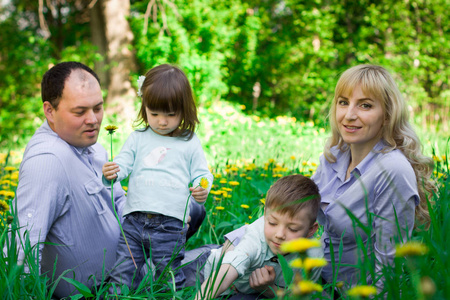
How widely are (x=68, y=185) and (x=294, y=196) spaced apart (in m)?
1.06

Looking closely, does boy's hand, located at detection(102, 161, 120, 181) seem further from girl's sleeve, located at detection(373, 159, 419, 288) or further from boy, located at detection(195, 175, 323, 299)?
girl's sleeve, located at detection(373, 159, 419, 288)

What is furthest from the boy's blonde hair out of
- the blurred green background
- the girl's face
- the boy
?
the blurred green background

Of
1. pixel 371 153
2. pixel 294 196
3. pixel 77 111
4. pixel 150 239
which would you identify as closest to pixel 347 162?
pixel 371 153

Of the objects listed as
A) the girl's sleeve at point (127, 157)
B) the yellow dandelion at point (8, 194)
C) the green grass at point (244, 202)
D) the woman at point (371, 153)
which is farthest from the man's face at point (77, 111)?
the woman at point (371, 153)

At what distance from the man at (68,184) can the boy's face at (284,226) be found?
Answer: 0.79 metres

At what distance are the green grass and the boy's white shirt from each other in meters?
0.23

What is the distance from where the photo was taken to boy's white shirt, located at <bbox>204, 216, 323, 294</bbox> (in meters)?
1.80

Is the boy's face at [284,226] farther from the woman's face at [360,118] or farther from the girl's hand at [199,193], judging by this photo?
the woman's face at [360,118]

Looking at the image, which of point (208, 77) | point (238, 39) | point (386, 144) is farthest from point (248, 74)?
point (386, 144)

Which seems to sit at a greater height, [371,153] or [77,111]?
[77,111]

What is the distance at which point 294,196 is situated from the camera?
1849mm

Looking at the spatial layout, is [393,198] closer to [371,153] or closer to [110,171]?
[371,153]

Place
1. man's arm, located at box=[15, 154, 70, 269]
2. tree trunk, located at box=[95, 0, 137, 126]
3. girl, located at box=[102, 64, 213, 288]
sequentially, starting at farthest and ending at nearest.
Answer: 1. tree trunk, located at box=[95, 0, 137, 126]
2. girl, located at box=[102, 64, 213, 288]
3. man's arm, located at box=[15, 154, 70, 269]

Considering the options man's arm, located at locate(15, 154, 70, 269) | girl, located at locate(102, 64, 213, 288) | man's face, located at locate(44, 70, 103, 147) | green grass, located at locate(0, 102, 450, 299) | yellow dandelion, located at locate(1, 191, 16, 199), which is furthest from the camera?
yellow dandelion, located at locate(1, 191, 16, 199)
